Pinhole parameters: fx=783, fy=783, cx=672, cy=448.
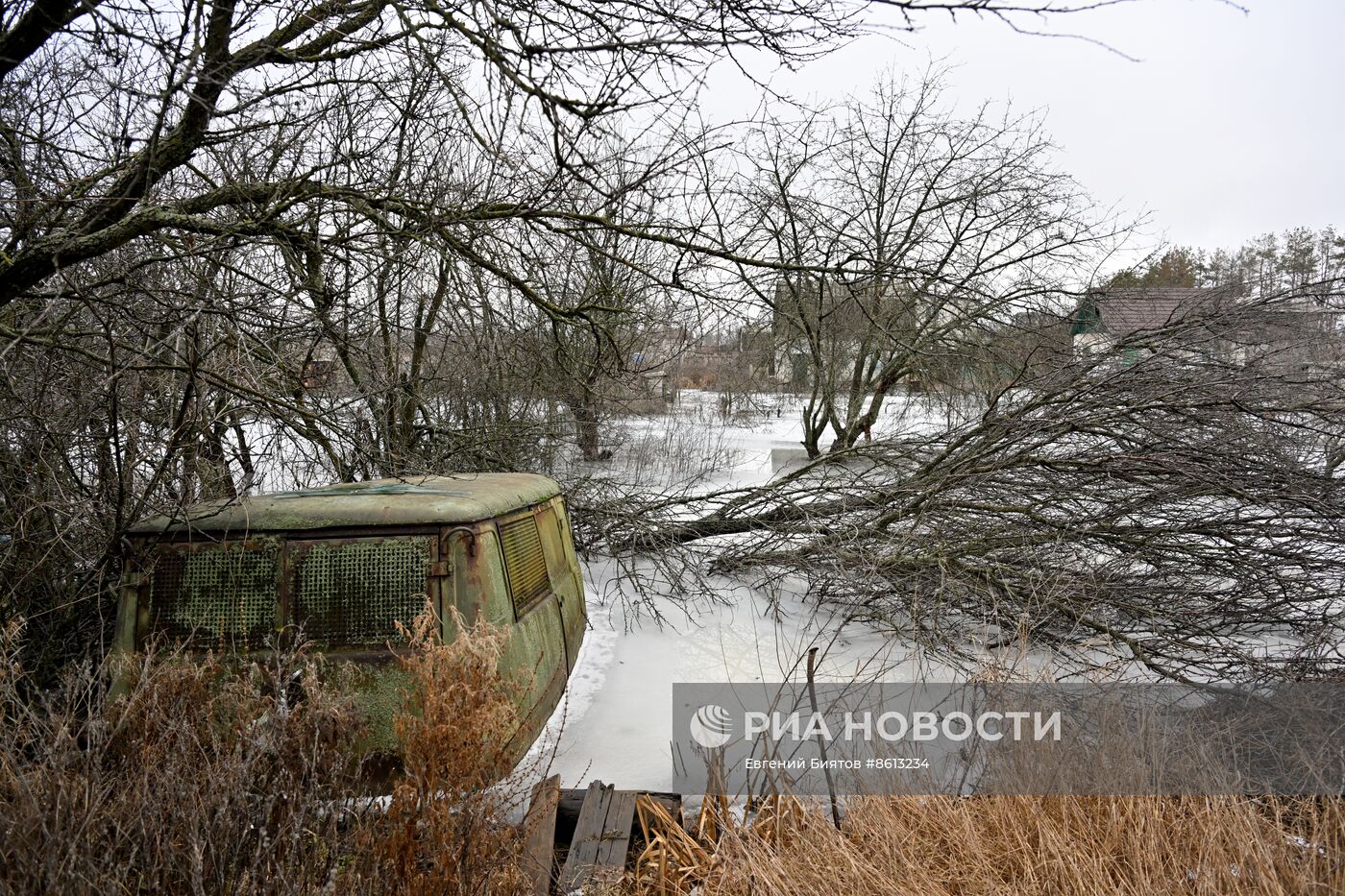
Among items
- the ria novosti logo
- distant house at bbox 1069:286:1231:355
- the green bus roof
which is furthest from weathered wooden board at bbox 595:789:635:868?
distant house at bbox 1069:286:1231:355

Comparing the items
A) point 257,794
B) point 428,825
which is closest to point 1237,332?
point 428,825

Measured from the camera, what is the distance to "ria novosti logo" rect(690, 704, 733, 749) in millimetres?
4434

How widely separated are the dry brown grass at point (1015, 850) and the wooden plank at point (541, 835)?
352 millimetres

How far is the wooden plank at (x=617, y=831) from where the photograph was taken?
325cm

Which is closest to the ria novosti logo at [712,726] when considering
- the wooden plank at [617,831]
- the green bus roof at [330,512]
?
the wooden plank at [617,831]

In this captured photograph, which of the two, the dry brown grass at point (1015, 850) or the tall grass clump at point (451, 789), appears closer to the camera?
the tall grass clump at point (451, 789)

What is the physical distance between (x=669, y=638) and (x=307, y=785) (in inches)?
152

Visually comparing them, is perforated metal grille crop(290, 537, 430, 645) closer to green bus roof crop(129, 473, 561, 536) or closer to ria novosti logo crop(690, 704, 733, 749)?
green bus roof crop(129, 473, 561, 536)

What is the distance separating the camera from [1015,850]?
2924mm

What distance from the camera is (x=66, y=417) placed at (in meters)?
4.71

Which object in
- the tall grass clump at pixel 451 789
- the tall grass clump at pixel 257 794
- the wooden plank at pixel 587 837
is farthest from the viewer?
the wooden plank at pixel 587 837

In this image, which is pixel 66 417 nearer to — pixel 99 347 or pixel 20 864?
pixel 99 347

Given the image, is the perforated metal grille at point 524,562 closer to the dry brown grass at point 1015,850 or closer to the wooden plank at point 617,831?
Answer: the wooden plank at point 617,831

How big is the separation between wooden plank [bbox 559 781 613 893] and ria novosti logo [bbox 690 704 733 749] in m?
0.79
